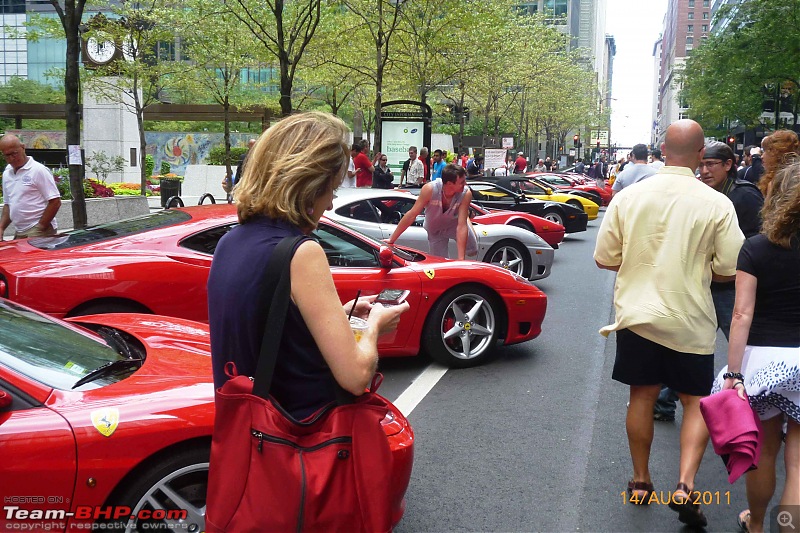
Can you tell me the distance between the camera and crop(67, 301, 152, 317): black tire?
631 centimetres

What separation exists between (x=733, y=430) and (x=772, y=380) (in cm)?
33

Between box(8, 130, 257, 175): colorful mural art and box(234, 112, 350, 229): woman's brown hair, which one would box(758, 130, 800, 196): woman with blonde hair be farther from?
box(8, 130, 257, 175): colorful mural art

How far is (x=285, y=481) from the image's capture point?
1.99 metres

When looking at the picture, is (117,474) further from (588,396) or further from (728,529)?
(588,396)

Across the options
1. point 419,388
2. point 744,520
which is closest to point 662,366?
point 744,520

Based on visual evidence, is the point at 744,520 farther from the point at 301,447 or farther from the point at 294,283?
the point at 294,283

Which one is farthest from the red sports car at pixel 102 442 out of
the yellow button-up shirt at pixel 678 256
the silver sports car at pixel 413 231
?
the silver sports car at pixel 413 231

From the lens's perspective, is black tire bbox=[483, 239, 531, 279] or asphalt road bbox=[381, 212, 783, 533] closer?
asphalt road bbox=[381, 212, 783, 533]

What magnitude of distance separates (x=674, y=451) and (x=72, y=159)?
920cm

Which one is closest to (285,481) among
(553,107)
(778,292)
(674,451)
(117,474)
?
(117,474)

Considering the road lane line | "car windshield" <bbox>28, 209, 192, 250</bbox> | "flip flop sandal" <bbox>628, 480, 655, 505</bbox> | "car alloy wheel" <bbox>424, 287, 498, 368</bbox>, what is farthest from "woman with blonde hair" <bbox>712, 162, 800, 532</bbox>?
"car windshield" <bbox>28, 209, 192, 250</bbox>

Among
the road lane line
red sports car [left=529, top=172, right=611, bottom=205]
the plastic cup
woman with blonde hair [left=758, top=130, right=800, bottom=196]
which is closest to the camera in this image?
the plastic cup

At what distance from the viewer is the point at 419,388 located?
21.8 ft

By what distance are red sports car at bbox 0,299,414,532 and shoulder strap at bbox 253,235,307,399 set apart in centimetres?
86
